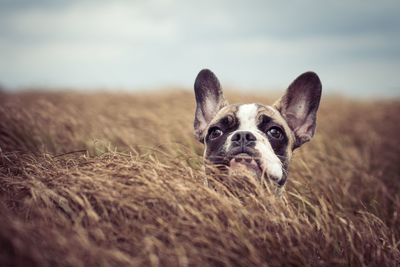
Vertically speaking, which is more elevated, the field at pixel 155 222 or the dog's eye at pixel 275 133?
the dog's eye at pixel 275 133

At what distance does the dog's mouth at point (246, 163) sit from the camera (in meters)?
3.29

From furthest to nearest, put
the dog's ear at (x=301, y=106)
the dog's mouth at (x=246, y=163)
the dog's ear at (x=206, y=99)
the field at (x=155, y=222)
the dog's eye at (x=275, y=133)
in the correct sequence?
Answer: the dog's ear at (x=206, y=99), the dog's ear at (x=301, y=106), the dog's eye at (x=275, y=133), the dog's mouth at (x=246, y=163), the field at (x=155, y=222)

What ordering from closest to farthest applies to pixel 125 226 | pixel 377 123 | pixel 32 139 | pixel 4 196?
pixel 125 226, pixel 4 196, pixel 32 139, pixel 377 123

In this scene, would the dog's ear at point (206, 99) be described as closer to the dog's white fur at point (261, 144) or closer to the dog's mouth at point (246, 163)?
the dog's white fur at point (261, 144)

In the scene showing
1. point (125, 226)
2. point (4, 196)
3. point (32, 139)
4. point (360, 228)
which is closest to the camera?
point (125, 226)

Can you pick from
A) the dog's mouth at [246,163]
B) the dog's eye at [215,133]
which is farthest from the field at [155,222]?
the dog's eye at [215,133]

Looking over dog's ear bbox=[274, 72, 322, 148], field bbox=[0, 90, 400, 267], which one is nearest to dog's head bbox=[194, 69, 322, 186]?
dog's ear bbox=[274, 72, 322, 148]

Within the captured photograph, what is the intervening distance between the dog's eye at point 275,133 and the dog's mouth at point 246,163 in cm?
45

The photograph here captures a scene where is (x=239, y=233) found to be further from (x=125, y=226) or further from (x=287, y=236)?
(x=125, y=226)

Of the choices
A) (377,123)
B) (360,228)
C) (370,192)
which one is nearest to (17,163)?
(360,228)

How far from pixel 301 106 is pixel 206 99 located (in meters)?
0.85

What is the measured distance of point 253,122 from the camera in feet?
12.2

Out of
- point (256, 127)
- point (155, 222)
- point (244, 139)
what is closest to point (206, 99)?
point (256, 127)

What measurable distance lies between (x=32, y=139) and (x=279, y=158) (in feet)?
9.70
